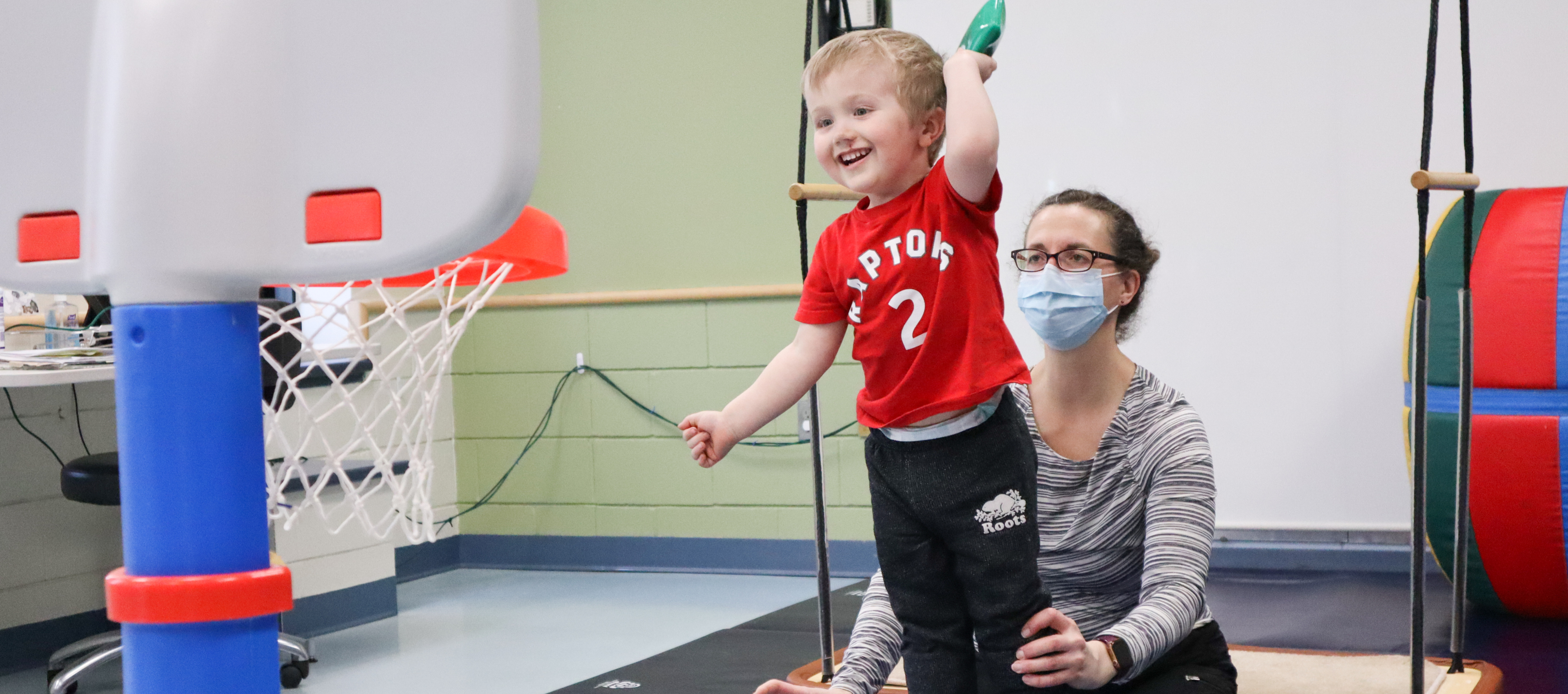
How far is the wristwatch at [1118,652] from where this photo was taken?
4.37ft

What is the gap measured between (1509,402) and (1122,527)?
142cm

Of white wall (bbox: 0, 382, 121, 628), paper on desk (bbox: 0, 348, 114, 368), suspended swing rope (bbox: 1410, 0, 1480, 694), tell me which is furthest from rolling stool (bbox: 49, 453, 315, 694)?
suspended swing rope (bbox: 1410, 0, 1480, 694)

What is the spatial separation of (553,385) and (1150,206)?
6.52 ft

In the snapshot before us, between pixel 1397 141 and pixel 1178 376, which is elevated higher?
pixel 1397 141

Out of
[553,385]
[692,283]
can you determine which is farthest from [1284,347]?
[553,385]

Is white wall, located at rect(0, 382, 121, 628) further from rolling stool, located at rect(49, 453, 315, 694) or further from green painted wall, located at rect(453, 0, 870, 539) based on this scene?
green painted wall, located at rect(453, 0, 870, 539)

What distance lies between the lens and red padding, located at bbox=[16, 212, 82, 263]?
43cm

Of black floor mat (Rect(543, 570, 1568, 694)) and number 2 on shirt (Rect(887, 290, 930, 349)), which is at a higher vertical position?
number 2 on shirt (Rect(887, 290, 930, 349))

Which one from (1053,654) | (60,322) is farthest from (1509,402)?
(60,322)

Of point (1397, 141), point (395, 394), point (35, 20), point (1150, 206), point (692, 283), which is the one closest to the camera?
point (35, 20)

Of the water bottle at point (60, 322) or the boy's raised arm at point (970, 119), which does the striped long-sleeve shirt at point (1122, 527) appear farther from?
the water bottle at point (60, 322)

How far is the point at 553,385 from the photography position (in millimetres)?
4168

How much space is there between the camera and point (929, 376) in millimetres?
1268

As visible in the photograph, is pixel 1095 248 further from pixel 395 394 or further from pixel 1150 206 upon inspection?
pixel 1150 206
